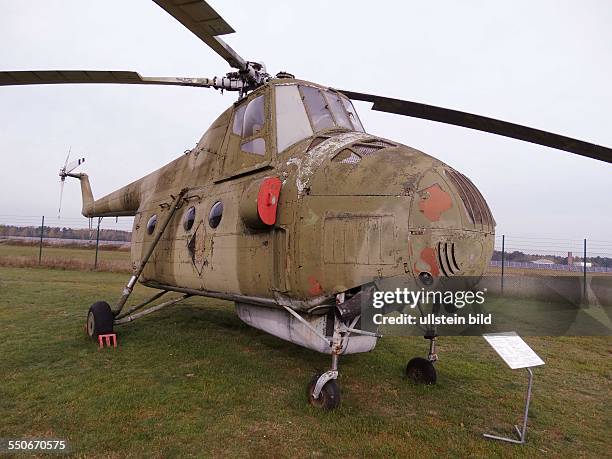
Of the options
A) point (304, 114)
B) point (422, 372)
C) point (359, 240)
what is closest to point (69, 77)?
point (304, 114)

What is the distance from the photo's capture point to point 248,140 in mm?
6242

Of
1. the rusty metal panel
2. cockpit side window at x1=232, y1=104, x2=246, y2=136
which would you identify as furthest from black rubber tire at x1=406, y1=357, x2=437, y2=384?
cockpit side window at x1=232, y1=104, x2=246, y2=136

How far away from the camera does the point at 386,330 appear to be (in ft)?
15.3

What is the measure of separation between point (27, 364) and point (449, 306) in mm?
6044

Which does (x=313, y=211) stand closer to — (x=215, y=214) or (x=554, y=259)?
(x=215, y=214)

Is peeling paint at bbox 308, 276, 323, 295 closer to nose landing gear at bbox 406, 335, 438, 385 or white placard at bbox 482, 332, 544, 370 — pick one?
white placard at bbox 482, 332, 544, 370

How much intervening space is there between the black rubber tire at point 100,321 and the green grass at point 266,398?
240 millimetres

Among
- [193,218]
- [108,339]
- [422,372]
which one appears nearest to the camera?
[422,372]

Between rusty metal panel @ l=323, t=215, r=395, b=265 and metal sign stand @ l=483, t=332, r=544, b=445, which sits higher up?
rusty metal panel @ l=323, t=215, r=395, b=265

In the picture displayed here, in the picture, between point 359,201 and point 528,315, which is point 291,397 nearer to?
point 359,201

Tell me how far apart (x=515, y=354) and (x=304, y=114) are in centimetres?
383

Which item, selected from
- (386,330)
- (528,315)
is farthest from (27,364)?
(528,315)

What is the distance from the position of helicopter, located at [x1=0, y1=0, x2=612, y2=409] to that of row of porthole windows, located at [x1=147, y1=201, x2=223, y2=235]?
0.04 m

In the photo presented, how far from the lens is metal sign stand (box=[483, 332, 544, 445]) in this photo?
4156 mm
